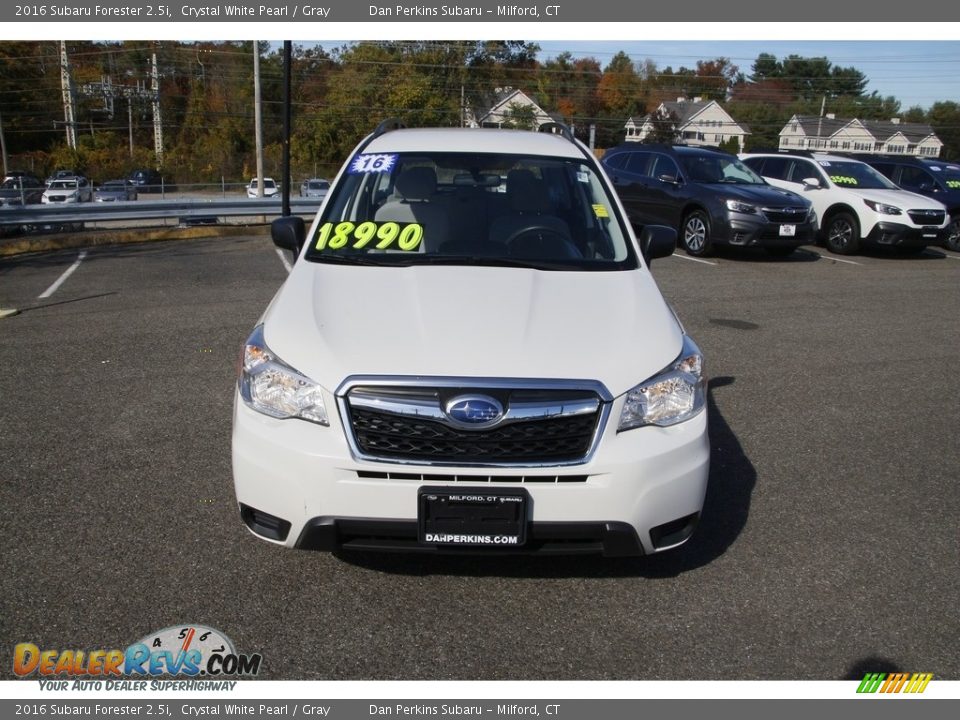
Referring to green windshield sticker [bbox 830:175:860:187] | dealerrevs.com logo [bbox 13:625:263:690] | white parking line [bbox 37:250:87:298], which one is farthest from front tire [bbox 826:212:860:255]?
dealerrevs.com logo [bbox 13:625:263:690]

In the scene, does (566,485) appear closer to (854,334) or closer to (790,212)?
(854,334)

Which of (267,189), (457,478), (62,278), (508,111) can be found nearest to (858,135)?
(508,111)

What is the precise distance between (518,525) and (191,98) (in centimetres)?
6185

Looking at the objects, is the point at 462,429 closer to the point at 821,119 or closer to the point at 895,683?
the point at 895,683

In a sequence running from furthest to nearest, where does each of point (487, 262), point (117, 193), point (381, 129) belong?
point (117, 193) → point (381, 129) → point (487, 262)

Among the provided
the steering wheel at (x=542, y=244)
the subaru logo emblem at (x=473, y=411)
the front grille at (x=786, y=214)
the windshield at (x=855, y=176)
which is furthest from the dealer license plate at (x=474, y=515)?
the windshield at (x=855, y=176)

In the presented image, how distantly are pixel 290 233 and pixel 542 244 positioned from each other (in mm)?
1431

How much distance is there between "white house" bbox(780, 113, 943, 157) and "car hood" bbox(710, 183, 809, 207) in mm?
65393

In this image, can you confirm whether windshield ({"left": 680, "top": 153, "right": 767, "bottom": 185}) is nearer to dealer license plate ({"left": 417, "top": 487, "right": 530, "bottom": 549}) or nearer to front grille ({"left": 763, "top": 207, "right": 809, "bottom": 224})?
front grille ({"left": 763, "top": 207, "right": 809, "bottom": 224})

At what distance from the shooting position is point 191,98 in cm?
5822

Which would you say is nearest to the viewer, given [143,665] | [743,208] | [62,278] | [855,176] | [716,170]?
[143,665]

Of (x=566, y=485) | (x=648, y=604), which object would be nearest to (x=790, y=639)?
(x=648, y=604)

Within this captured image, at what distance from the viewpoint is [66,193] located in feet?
96.1

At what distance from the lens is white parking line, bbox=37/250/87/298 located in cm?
994
